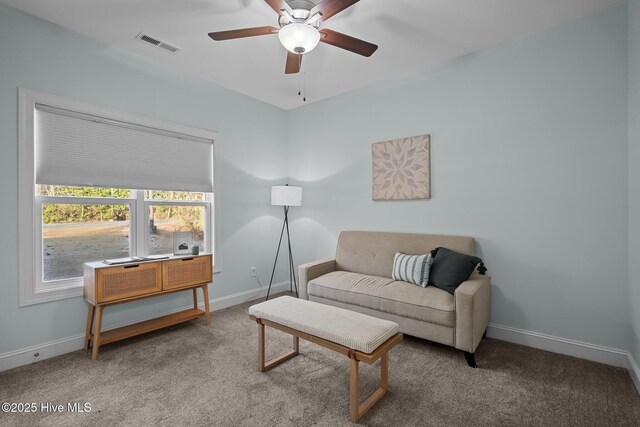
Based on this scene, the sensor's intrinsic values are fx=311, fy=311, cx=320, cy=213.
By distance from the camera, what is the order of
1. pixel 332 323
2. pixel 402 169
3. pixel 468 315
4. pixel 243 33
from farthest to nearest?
pixel 402 169 → pixel 468 315 → pixel 243 33 → pixel 332 323

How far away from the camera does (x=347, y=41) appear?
7.44 ft

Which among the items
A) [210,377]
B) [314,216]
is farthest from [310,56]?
[210,377]

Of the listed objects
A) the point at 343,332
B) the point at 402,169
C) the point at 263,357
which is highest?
the point at 402,169

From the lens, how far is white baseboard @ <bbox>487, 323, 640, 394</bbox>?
2348mm

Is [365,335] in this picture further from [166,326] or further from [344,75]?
[344,75]

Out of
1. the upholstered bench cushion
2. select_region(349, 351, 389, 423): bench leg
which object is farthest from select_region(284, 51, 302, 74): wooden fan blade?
select_region(349, 351, 389, 423): bench leg

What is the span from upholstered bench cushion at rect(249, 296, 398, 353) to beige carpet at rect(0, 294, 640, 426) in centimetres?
44

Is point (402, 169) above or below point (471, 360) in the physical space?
above

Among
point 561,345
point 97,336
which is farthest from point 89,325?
point 561,345

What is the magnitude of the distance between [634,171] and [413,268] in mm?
1774

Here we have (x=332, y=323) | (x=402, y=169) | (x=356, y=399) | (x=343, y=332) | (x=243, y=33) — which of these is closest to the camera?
(x=356, y=399)

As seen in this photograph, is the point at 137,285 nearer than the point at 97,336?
No

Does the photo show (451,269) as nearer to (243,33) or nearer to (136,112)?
(243,33)

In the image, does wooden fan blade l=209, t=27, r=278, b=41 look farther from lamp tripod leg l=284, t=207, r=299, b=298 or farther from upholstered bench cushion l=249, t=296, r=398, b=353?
lamp tripod leg l=284, t=207, r=299, b=298
